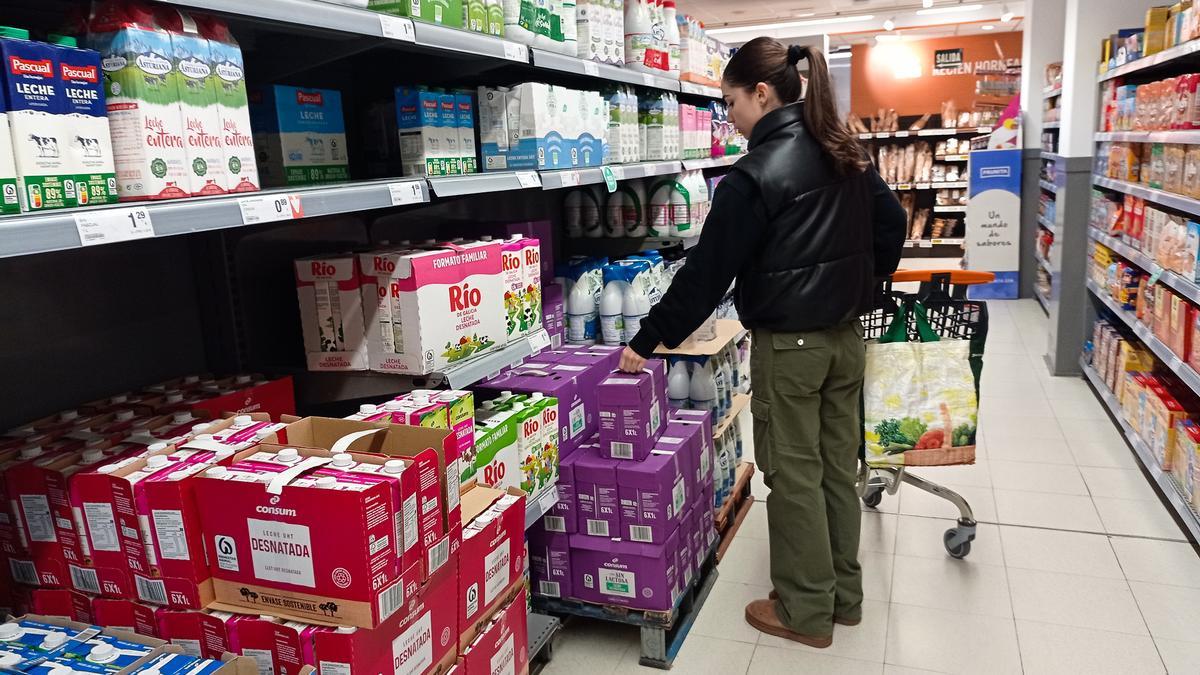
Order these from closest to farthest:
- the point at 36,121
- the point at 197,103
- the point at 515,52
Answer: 1. the point at 36,121
2. the point at 197,103
3. the point at 515,52

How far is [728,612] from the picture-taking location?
10.2ft

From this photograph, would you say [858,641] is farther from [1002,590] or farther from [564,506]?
[564,506]

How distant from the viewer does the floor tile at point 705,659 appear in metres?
2.75

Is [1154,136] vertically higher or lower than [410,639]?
higher

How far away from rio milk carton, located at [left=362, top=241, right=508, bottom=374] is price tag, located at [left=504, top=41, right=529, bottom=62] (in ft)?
1.79

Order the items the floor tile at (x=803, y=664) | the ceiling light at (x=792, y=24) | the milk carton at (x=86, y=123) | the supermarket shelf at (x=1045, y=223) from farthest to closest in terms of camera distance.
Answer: the ceiling light at (x=792, y=24)
the supermarket shelf at (x=1045, y=223)
the floor tile at (x=803, y=664)
the milk carton at (x=86, y=123)

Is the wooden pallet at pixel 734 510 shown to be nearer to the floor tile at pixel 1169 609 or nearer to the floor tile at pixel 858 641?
the floor tile at pixel 858 641

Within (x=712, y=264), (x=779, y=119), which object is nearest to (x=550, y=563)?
(x=712, y=264)

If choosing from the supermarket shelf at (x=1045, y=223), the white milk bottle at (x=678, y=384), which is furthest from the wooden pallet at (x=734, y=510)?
the supermarket shelf at (x=1045, y=223)

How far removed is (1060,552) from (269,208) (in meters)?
3.30

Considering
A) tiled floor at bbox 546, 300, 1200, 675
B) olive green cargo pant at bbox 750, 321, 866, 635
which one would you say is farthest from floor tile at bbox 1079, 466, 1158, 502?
olive green cargo pant at bbox 750, 321, 866, 635

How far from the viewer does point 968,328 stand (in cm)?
321

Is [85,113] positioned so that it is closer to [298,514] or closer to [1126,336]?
[298,514]

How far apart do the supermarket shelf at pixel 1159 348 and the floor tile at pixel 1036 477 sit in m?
0.68
